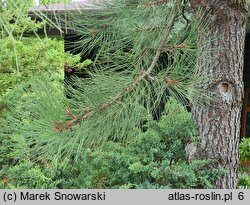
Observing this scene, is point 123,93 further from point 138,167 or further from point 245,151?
point 245,151

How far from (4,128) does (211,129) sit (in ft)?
5.76

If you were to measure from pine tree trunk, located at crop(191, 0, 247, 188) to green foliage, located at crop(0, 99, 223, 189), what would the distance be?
0.10 meters

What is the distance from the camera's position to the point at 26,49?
5.29 metres

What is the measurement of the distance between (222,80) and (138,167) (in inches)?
25.6

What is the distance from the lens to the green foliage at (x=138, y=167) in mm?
2842

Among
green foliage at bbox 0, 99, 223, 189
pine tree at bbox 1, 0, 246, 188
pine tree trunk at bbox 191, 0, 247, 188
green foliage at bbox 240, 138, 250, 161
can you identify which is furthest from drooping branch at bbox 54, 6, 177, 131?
green foliage at bbox 240, 138, 250, 161

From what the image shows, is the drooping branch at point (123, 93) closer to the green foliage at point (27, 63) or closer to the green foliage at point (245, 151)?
the green foliage at point (27, 63)

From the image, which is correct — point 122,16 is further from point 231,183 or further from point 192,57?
point 231,183

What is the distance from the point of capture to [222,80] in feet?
9.05

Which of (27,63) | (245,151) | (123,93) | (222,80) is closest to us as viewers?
(123,93)

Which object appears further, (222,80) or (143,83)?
(222,80)

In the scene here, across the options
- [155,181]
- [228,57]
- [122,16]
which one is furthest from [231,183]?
[122,16]

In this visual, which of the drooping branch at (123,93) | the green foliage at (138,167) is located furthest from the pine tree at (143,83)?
the green foliage at (138,167)

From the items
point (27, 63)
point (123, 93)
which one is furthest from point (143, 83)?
point (27, 63)
